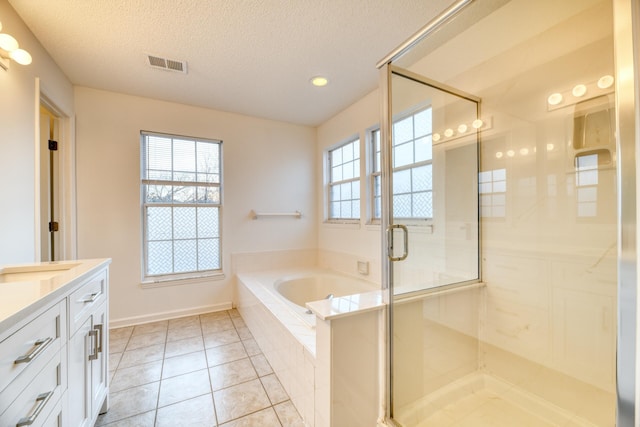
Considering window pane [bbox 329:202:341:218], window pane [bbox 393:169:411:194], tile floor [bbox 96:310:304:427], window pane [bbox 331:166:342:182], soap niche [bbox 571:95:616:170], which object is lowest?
tile floor [bbox 96:310:304:427]

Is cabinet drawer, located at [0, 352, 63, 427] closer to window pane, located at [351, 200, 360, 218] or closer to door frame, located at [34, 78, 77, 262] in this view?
door frame, located at [34, 78, 77, 262]

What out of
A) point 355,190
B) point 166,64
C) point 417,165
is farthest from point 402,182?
point 166,64

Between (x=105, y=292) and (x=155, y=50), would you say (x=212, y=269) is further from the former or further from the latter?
(x=155, y=50)

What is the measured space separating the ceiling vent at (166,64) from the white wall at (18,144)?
674 mm

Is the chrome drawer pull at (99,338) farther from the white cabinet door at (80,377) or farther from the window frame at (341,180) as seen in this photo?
the window frame at (341,180)

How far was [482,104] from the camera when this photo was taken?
166 centimetres

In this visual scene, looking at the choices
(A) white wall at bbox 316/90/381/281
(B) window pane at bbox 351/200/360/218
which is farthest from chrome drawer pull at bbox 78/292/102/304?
(B) window pane at bbox 351/200/360/218

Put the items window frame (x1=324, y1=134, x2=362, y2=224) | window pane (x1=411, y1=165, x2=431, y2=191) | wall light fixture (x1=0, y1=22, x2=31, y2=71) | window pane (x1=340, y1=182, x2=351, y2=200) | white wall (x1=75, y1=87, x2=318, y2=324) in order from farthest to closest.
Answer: window pane (x1=340, y1=182, x2=351, y2=200)
window frame (x1=324, y1=134, x2=362, y2=224)
white wall (x1=75, y1=87, x2=318, y2=324)
window pane (x1=411, y1=165, x2=431, y2=191)
wall light fixture (x1=0, y1=22, x2=31, y2=71)

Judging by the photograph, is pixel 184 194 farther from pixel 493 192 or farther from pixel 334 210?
pixel 493 192

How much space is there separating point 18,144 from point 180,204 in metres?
1.37

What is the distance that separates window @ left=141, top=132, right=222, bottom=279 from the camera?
2.77m

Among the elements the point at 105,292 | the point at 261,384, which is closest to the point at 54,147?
the point at 105,292

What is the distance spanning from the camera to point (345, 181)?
314 cm

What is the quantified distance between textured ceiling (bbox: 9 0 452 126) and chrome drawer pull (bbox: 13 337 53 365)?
1.77 m
